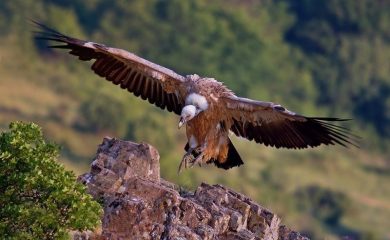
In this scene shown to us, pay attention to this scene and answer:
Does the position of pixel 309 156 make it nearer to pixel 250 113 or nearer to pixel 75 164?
pixel 75 164

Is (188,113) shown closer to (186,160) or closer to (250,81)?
(186,160)

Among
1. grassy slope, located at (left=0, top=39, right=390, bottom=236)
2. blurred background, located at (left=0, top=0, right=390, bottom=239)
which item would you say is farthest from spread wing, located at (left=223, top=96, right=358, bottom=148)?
grassy slope, located at (left=0, top=39, right=390, bottom=236)

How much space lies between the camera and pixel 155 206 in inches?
583

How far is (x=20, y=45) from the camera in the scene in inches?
2589

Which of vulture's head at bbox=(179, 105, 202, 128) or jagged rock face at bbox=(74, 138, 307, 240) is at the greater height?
vulture's head at bbox=(179, 105, 202, 128)

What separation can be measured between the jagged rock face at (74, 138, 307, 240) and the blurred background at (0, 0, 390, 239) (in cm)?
2760

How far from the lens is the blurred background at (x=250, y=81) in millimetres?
53156

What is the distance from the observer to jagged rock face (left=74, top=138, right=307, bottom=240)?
47.6 feet

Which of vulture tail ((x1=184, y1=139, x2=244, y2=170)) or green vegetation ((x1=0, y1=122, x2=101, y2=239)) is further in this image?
vulture tail ((x1=184, y1=139, x2=244, y2=170))

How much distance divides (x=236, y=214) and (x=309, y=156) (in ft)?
146

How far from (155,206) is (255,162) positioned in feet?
143

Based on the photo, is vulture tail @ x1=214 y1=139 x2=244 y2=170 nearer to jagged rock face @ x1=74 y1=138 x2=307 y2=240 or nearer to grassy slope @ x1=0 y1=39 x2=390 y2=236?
jagged rock face @ x1=74 y1=138 x2=307 y2=240

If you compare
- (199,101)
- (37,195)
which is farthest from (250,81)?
(37,195)

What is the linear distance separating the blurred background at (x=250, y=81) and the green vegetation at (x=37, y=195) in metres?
29.2
